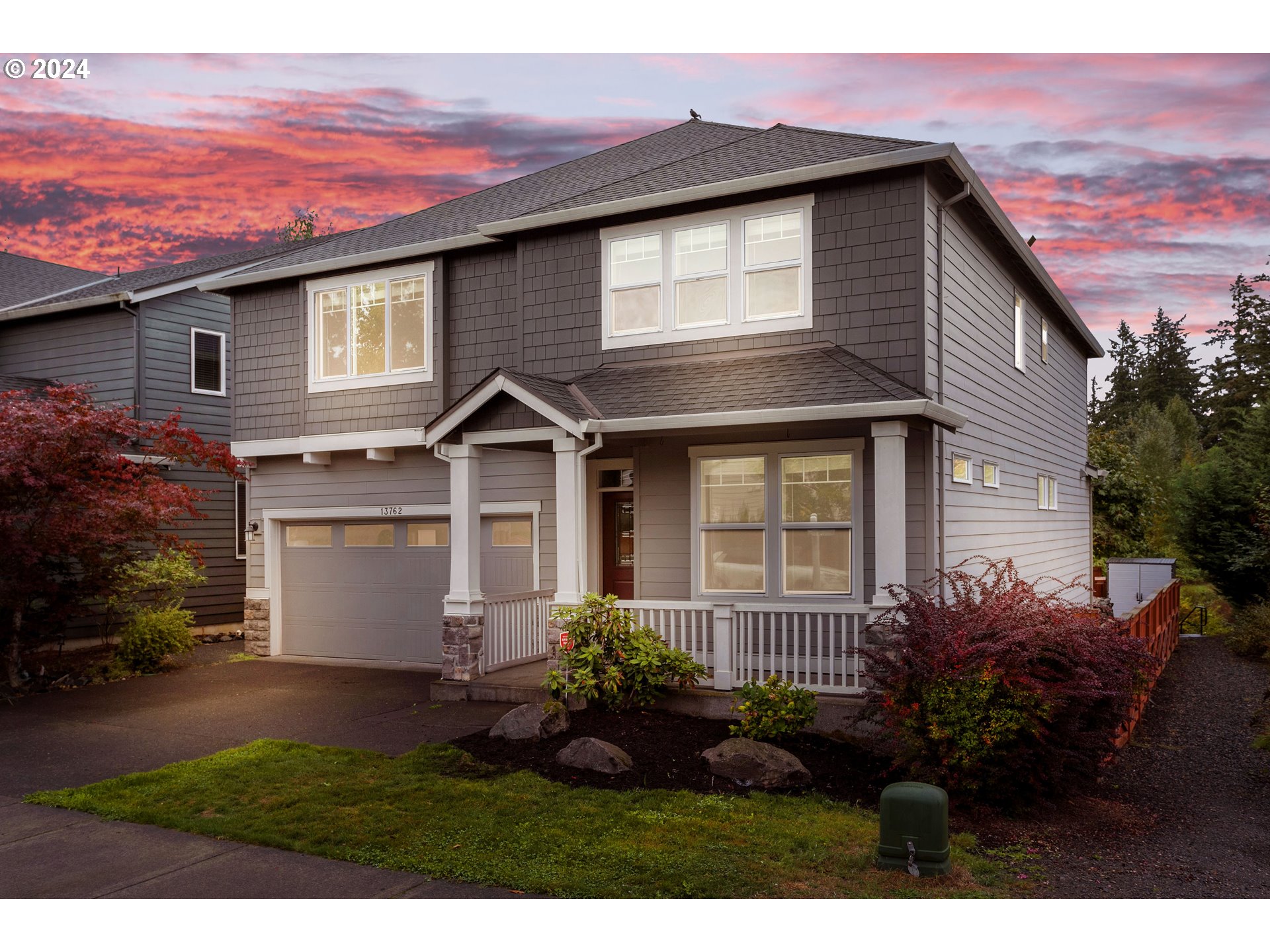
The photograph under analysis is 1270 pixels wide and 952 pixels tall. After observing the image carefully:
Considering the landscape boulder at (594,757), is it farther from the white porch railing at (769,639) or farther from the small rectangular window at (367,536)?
the small rectangular window at (367,536)

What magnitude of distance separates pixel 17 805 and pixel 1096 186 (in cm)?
1647

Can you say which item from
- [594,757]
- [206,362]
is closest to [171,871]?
[594,757]

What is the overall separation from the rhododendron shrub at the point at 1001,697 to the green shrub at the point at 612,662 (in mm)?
2478

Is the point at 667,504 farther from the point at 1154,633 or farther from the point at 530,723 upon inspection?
the point at 1154,633

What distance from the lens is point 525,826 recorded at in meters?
5.79

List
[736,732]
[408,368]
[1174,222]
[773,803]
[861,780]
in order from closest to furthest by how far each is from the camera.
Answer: [773,803], [861,780], [736,732], [408,368], [1174,222]

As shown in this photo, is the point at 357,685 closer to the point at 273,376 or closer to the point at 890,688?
the point at 273,376

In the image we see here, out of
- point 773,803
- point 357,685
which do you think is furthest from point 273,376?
point 773,803

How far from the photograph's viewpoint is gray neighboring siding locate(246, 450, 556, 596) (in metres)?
11.7

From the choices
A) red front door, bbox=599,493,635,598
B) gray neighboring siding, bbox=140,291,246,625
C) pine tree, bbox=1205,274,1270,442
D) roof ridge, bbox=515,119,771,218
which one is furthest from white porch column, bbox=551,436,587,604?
pine tree, bbox=1205,274,1270,442

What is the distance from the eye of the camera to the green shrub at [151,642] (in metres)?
12.6

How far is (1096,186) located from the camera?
15.3 meters

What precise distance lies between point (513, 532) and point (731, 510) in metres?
3.37

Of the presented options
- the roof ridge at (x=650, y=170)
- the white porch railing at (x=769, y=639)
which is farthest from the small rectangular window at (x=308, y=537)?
the white porch railing at (x=769, y=639)
